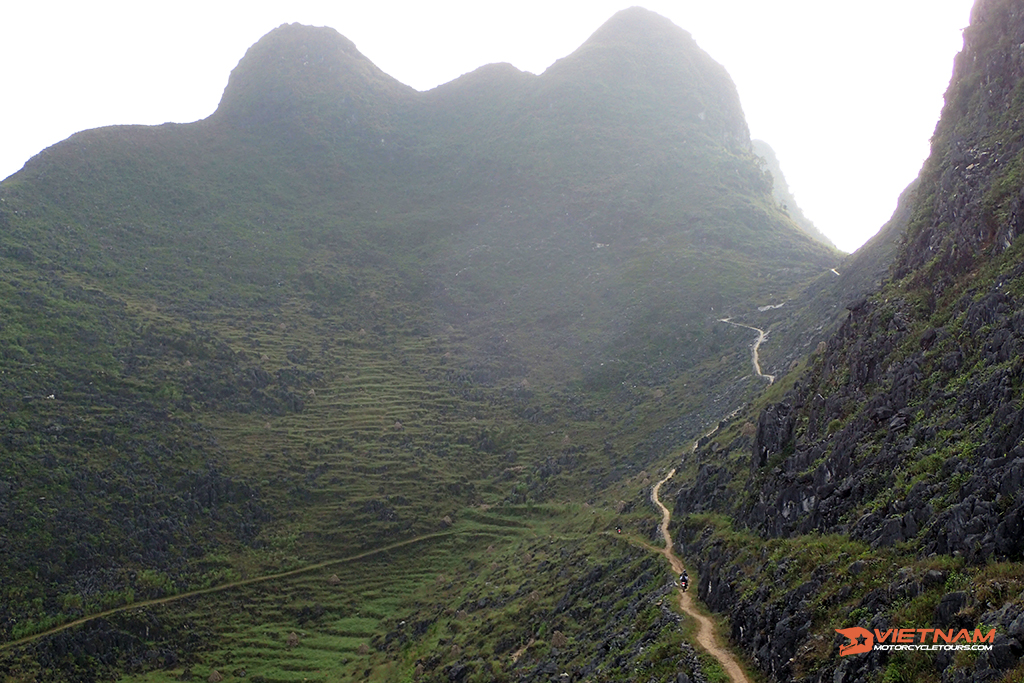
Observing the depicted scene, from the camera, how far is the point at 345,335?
96812mm

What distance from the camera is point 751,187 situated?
138 meters

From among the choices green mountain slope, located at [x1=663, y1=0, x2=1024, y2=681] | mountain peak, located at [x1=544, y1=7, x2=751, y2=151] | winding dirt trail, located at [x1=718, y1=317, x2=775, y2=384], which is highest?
mountain peak, located at [x1=544, y1=7, x2=751, y2=151]

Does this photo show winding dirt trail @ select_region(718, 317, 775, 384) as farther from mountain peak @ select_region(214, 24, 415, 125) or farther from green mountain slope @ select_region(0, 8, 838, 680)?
mountain peak @ select_region(214, 24, 415, 125)

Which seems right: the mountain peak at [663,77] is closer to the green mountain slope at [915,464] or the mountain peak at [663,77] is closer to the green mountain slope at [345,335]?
the green mountain slope at [345,335]

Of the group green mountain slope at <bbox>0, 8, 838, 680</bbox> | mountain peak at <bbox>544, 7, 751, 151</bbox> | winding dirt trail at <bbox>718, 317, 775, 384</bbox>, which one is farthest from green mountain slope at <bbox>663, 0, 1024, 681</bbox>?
mountain peak at <bbox>544, 7, 751, 151</bbox>

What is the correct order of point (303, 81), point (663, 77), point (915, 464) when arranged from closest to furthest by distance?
point (915, 464) < point (303, 81) < point (663, 77)

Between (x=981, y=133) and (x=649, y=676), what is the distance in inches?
1159

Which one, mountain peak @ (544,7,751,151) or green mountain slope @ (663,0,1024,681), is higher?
mountain peak @ (544,7,751,151)

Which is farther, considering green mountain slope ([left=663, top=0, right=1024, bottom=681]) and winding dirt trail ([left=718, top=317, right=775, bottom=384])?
winding dirt trail ([left=718, top=317, right=775, bottom=384])

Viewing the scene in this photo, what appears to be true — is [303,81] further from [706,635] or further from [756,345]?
[706,635]

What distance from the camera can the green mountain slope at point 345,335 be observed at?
2196 inches

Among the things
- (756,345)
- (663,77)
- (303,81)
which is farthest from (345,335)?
(663,77)

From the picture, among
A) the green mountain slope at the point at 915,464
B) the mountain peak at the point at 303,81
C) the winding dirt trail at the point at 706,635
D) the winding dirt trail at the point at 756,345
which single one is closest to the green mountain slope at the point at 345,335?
the mountain peak at the point at 303,81

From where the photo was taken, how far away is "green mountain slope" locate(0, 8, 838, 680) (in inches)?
2196
